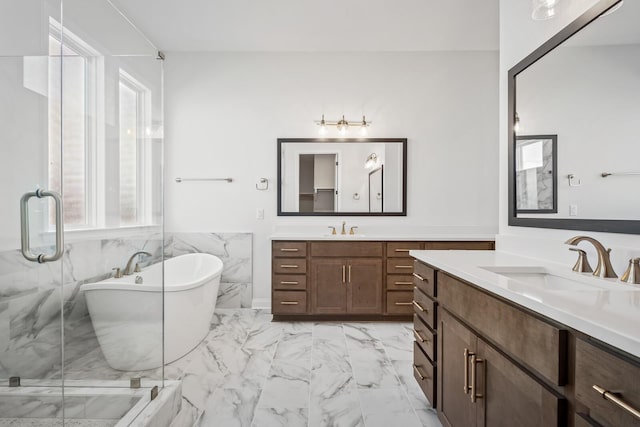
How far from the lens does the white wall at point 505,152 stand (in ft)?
4.05

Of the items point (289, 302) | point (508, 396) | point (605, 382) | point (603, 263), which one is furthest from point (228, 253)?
point (605, 382)

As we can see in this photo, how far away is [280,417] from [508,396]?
1220 millimetres

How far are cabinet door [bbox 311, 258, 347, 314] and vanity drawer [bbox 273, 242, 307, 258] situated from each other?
0.20 meters

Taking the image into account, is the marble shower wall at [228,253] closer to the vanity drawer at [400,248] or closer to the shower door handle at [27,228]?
the vanity drawer at [400,248]

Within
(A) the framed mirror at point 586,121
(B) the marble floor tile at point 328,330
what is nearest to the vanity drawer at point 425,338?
(A) the framed mirror at point 586,121

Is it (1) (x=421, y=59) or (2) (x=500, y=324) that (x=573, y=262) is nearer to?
(2) (x=500, y=324)

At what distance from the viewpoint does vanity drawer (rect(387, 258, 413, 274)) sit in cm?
321

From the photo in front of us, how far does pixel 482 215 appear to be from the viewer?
3668mm

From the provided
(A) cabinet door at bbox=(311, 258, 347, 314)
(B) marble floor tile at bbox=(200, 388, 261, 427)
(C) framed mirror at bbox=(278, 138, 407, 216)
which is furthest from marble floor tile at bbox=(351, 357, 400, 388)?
(C) framed mirror at bbox=(278, 138, 407, 216)

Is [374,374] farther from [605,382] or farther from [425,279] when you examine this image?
[605,382]

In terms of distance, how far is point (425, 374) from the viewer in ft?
5.70

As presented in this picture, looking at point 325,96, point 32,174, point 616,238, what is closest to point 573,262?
point 616,238

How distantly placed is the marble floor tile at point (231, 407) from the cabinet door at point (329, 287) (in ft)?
4.17

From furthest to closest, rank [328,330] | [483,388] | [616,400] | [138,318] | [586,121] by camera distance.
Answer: [328,330], [138,318], [586,121], [483,388], [616,400]
